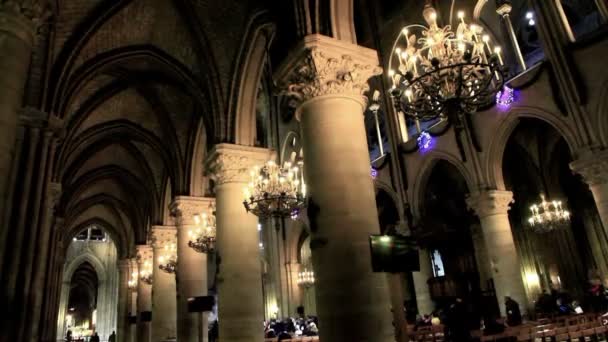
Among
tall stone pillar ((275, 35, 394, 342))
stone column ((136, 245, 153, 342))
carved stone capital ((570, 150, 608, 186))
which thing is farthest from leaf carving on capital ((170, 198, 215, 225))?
carved stone capital ((570, 150, 608, 186))

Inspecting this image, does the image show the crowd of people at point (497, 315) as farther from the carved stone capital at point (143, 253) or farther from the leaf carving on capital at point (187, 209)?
the carved stone capital at point (143, 253)

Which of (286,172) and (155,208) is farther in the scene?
(155,208)

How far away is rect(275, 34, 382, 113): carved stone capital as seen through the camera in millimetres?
5587

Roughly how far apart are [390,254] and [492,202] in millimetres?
8555

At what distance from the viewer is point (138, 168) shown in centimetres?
1889

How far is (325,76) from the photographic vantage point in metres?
5.61

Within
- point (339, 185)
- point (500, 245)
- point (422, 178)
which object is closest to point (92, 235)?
point (422, 178)

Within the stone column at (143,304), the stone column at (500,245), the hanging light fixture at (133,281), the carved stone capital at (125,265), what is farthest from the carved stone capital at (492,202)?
the carved stone capital at (125,265)

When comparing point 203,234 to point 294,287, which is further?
point 294,287

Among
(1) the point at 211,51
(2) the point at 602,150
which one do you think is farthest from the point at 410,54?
(2) the point at 602,150

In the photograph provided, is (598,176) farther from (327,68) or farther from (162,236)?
(162,236)

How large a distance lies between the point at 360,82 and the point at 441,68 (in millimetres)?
1055

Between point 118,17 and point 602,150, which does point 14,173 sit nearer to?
point 118,17

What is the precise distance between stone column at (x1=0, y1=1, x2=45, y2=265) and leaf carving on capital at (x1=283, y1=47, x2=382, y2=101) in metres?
3.00
